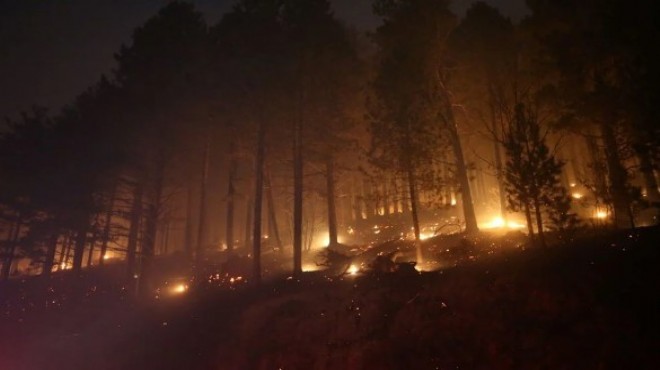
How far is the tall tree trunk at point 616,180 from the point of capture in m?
13.3

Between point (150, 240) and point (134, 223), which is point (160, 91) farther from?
point (150, 240)

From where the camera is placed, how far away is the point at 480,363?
948 centimetres

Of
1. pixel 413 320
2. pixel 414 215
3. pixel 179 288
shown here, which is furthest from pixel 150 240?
pixel 413 320

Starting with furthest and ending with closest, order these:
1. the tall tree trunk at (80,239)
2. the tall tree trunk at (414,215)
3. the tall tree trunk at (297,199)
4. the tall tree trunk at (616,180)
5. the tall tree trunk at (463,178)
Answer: the tall tree trunk at (80,239), the tall tree trunk at (463,178), the tall tree trunk at (297,199), the tall tree trunk at (414,215), the tall tree trunk at (616,180)

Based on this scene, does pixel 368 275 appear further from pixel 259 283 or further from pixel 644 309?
pixel 644 309

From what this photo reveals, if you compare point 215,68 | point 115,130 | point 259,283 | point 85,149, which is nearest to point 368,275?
point 259,283

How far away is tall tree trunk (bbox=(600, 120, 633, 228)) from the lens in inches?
524

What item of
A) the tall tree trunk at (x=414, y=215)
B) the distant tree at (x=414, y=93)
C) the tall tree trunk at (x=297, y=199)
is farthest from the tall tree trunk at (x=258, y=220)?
the tall tree trunk at (x=414, y=215)

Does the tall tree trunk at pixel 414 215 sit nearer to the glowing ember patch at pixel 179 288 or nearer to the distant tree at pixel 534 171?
the distant tree at pixel 534 171

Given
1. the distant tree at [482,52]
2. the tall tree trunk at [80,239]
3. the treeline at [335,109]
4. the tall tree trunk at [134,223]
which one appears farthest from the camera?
the tall tree trunk at [80,239]

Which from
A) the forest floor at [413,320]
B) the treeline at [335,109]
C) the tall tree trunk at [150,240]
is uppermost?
the treeline at [335,109]

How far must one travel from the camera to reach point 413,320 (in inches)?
468

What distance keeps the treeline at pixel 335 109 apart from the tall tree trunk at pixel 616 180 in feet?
0.30

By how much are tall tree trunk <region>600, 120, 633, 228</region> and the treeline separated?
0.30 ft
